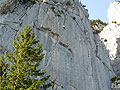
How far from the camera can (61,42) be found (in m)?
24.5

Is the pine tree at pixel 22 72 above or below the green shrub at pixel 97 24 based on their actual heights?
below

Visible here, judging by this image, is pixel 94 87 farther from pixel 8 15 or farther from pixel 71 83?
pixel 8 15

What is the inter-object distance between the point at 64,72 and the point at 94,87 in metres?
4.81

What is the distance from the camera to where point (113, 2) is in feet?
194

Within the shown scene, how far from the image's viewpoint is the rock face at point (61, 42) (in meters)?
21.9

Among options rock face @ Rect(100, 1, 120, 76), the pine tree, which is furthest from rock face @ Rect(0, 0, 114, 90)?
rock face @ Rect(100, 1, 120, 76)

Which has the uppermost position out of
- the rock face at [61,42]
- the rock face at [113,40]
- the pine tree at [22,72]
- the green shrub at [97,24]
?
the green shrub at [97,24]

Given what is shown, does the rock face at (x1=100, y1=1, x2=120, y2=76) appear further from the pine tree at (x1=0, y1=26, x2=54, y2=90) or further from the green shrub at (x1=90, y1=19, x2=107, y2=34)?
the pine tree at (x1=0, y1=26, x2=54, y2=90)

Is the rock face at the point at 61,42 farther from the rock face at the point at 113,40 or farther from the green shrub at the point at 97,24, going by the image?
the green shrub at the point at 97,24

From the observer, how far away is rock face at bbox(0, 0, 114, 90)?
21891mm

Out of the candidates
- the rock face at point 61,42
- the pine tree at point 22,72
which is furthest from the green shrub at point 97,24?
the pine tree at point 22,72

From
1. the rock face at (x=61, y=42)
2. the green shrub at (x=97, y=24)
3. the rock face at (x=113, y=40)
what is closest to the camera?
the rock face at (x=61, y=42)

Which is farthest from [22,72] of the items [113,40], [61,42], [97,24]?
[97,24]

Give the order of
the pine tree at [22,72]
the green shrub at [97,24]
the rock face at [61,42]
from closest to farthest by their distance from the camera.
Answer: the pine tree at [22,72] < the rock face at [61,42] < the green shrub at [97,24]
